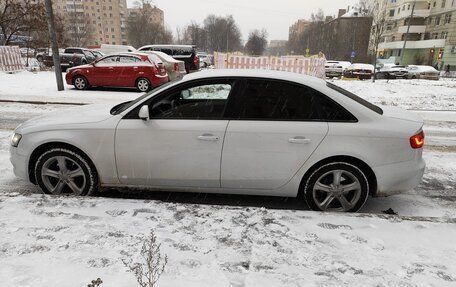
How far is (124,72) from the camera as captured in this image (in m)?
13.5

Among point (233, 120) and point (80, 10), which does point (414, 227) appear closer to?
point (233, 120)

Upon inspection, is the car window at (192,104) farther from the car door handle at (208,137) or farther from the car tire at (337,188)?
the car tire at (337,188)

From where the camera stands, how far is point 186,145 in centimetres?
365

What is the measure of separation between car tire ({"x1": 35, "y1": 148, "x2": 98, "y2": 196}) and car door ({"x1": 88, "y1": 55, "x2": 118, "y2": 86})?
10.5 m

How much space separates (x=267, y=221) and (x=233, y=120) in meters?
1.11

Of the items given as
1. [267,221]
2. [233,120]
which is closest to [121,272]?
[267,221]

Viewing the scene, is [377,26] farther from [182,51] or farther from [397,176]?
[397,176]

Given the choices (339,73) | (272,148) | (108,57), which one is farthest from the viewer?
(339,73)

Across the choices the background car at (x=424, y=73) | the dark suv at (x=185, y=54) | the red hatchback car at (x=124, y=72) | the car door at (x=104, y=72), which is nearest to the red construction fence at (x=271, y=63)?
the dark suv at (x=185, y=54)

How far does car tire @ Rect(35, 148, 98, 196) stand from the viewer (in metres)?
3.85

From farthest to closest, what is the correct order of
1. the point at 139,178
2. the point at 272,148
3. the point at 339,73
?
the point at 339,73 → the point at 139,178 → the point at 272,148

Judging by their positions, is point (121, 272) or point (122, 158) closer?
point (121, 272)

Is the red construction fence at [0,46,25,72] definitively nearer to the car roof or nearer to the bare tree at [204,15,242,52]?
the car roof

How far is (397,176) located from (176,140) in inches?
94.5
